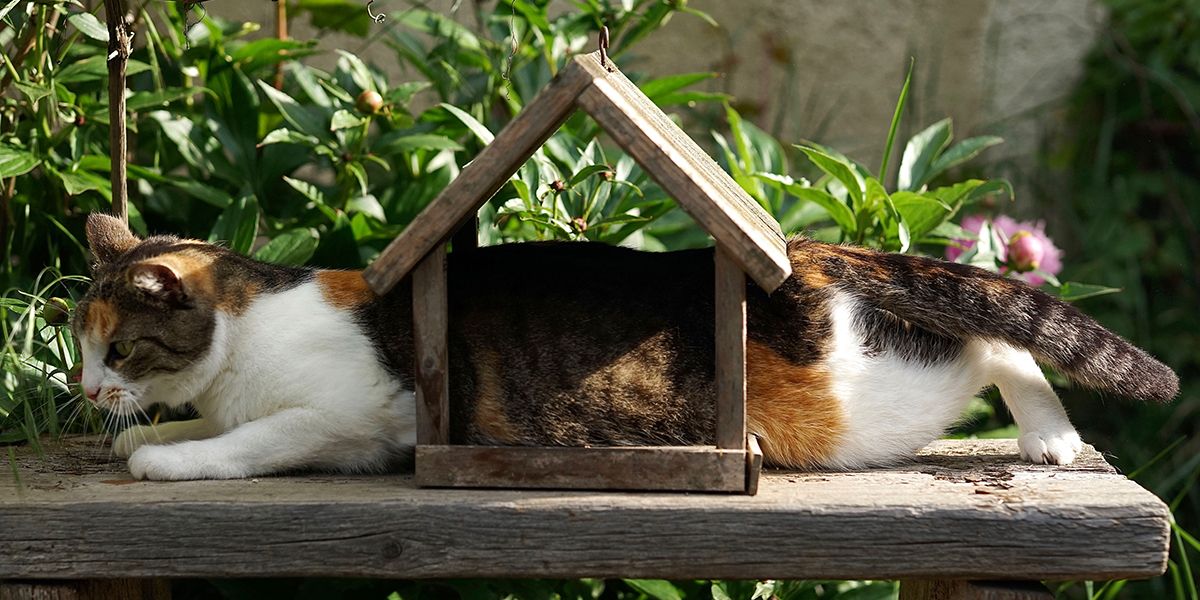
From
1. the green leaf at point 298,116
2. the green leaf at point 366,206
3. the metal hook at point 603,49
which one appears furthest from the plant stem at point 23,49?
the metal hook at point 603,49

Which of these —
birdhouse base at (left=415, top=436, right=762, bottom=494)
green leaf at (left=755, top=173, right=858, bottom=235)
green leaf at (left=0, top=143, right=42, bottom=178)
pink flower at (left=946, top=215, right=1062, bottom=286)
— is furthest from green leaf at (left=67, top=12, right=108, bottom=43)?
pink flower at (left=946, top=215, right=1062, bottom=286)

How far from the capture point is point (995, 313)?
5.43 feet

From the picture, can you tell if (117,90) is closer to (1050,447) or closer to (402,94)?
(402,94)

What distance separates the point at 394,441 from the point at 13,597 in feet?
1.72

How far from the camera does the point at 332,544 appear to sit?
4.82ft

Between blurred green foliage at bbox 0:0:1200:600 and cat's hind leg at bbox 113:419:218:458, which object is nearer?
cat's hind leg at bbox 113:419:218:458

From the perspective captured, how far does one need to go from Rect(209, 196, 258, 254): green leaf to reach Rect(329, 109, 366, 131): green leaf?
0.69ft

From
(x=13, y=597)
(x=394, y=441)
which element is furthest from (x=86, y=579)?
(x=394, y=441)

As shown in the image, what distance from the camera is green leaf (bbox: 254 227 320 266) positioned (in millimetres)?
2205

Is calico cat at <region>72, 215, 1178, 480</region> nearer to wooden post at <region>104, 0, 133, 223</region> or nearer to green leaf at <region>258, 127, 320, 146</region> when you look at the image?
wooden post at <region>104, 0, 133, 223</region>

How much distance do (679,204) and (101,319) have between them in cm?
84

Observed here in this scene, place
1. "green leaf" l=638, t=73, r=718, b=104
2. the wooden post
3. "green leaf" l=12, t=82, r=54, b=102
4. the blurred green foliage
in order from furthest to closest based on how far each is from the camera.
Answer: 1. "green leaf" l=638, t=73, r=718, b=104
2. the blurred green foliage
3. "green leaf" l=12, t=82, r=54, b=102
4. the wooden post

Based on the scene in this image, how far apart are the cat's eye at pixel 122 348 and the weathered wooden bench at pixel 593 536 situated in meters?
0.23

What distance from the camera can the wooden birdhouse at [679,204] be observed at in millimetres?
1411
